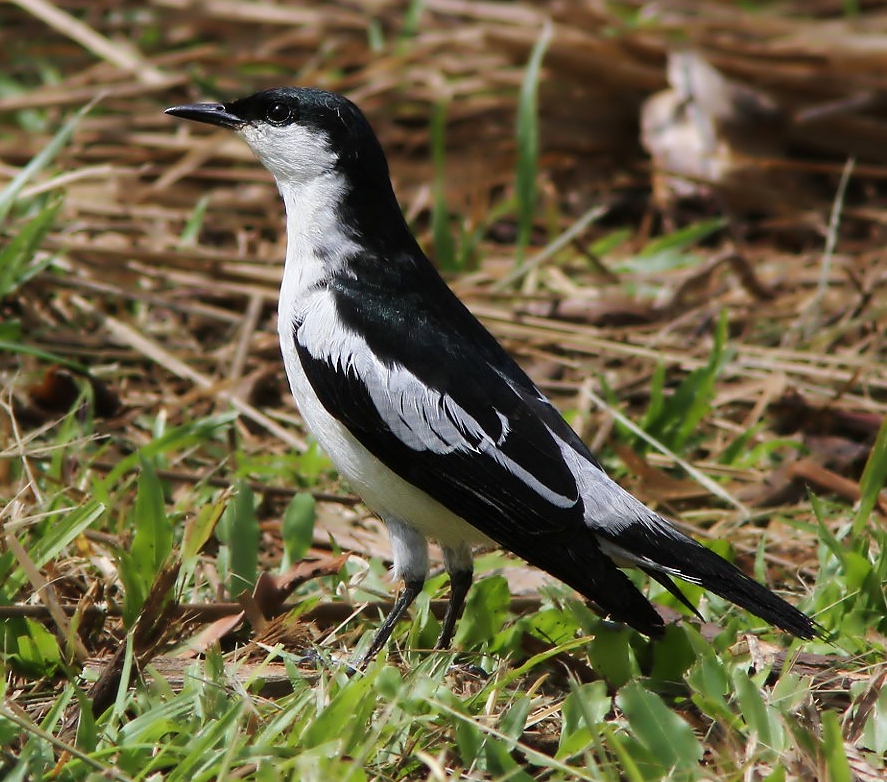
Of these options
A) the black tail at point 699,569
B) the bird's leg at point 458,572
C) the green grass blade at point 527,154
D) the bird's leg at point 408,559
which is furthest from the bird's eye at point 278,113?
the green grass blade at point 527,154

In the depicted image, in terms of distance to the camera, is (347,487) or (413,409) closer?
(413,409)

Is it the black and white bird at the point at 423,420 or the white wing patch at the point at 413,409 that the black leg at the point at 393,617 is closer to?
the black and white bird at the point at 423,420

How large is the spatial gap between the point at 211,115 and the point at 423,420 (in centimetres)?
152

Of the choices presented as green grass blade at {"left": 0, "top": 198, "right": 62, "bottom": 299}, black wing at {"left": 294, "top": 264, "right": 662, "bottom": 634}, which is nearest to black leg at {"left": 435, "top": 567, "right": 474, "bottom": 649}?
black wing at {"left": 294, "top": 264, "right": 662, "bottom": 634}

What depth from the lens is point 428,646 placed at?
3.72m

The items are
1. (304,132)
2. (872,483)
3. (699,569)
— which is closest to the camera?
(699,569)

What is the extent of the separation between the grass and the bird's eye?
1.07m

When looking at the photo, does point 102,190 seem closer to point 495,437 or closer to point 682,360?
point 682,360

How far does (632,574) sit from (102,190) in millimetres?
3587

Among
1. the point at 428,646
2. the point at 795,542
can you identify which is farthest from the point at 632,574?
the point at 428,646

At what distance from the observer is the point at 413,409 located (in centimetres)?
360

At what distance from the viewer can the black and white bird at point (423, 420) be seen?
341 centimetres

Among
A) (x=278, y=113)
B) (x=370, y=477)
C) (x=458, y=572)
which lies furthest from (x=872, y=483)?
(x=278, y=113)

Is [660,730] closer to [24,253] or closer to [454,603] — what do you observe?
[454,603]
